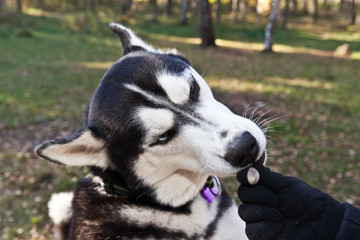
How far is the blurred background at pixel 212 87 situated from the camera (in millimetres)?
5055

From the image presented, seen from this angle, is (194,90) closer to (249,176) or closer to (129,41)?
(249,176)

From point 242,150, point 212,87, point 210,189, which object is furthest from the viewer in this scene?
point 212,87

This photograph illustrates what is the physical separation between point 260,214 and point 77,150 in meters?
1.24

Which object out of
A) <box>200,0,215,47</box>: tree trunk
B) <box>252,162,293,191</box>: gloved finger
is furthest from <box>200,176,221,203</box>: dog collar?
<box>200,0,215,47</box>: tree trunk

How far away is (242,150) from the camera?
73.0 inches

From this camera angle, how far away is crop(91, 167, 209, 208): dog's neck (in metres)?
2.23

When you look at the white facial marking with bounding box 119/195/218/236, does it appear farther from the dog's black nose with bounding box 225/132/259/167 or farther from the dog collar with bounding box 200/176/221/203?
the dog's black nose with bounding box 225/132/259/167

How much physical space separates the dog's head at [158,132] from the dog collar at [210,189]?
0.11 meters

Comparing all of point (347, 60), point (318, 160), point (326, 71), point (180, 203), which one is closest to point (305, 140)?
point (318, 160)

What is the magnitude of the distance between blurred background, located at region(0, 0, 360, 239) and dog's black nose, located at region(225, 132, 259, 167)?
1.47ft

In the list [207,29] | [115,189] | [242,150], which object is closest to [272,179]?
[242,150]

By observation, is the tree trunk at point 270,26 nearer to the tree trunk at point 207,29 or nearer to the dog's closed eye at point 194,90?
the tree trunk at point 207,29

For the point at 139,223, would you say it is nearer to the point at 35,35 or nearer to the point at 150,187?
the point at 150,187

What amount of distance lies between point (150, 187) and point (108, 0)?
3071 centimetres
